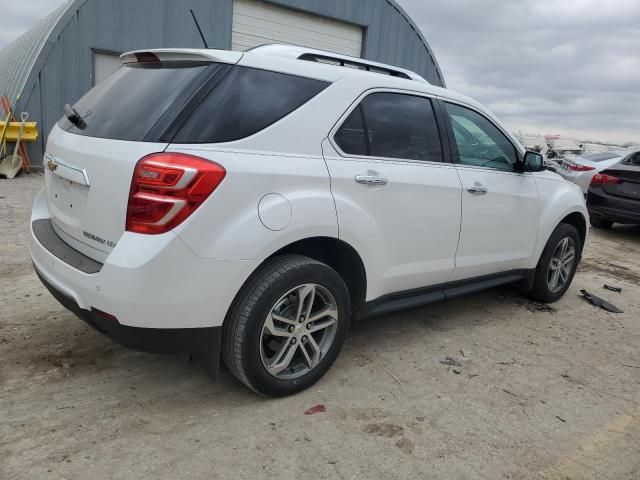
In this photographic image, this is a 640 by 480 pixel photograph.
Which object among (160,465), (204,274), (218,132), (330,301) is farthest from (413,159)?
(160,465)

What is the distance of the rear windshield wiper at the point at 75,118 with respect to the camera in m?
2.91

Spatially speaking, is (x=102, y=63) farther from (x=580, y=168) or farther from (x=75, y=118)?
(x=580, y=168)

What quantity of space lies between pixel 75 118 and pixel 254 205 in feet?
4.20

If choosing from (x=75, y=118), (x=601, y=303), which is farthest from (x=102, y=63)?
(x=601, y=303)

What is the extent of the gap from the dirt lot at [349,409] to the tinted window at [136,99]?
4.56 feet

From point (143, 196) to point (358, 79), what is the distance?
151cm

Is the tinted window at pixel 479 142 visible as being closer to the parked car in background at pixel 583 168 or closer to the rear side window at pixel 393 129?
the rear side window at pixel 393 129

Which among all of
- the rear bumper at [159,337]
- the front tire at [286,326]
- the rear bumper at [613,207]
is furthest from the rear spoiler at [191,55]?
the rear bumper at [613,207]

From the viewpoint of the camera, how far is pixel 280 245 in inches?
104

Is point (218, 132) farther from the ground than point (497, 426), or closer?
farther from the ground

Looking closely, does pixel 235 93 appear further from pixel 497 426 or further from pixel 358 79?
pixel 497 426

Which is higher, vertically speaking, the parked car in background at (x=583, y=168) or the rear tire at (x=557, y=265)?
the parked car in background at (x=583, y=168)

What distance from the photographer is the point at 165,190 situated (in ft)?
7.60

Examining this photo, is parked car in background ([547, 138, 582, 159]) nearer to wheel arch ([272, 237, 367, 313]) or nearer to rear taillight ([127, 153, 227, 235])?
wheel arch ([272, 237, 367, 313])
